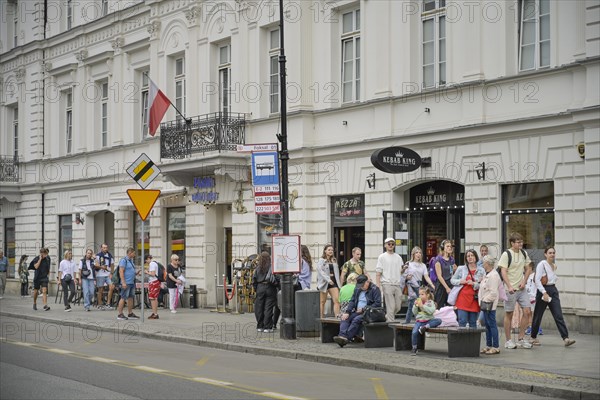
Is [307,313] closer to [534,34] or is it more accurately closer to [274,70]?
[534,34]

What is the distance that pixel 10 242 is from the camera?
46.7 meters

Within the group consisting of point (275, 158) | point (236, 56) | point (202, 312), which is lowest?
point (202, 312)

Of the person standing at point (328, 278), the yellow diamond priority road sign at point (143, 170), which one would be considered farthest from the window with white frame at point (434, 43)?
the yellow diamond priority road sign at point (143, 170)

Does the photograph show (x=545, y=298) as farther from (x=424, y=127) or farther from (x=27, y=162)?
(x=27, y=162)

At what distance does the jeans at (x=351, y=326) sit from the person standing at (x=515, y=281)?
2696mm

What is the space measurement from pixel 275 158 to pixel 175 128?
1067cm

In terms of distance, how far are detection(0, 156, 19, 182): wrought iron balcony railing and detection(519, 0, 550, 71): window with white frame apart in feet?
93.9

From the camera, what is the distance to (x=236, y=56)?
30875mm

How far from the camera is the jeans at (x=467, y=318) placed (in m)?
18.2

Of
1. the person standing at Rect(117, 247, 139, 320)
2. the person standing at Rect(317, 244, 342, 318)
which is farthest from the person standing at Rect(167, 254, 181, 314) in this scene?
the person standing at Rect(317, 244, 342, 318)

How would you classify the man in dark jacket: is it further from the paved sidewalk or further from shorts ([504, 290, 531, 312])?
shorts ([504, 290, 531, 312])

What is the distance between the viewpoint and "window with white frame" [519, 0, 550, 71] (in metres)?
21.7

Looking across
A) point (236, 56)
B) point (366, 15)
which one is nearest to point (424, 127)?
point (366, 15)

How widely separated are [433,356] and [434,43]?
9.66 metres
